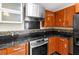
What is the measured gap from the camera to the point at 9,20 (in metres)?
0.86

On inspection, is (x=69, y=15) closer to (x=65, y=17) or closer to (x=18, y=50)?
(x=65, y=17)

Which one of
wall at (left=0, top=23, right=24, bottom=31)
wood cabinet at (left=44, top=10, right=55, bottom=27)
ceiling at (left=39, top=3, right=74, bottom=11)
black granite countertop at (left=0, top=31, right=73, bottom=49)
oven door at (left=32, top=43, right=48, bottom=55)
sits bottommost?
oven door at (left=32, top=43, right=48, bottom=55)

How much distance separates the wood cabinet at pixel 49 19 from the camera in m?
0.89

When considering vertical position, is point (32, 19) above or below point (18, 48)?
above

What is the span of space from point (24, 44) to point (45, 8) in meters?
0.35

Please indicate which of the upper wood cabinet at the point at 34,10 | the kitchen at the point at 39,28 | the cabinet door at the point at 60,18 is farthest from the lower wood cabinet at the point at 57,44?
the upper wood cabinet at the point at 34,10

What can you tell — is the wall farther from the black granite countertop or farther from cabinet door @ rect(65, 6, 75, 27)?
cabinet door @ rect(65, 6, 75, 27)

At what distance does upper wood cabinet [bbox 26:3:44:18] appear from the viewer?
2.85ft

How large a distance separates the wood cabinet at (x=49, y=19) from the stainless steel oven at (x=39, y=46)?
0.14 meters

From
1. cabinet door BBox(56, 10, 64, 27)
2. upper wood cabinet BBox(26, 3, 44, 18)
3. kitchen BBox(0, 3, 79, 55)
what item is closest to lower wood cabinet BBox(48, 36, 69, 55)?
kitchen BBox(0, 3, 79, 55)

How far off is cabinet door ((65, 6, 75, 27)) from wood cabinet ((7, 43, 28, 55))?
1.28 feet
